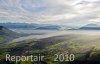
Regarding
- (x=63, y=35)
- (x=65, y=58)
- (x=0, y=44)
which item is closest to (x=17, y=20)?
(x=0, y=44)

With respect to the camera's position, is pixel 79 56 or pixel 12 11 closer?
pixel 79 56

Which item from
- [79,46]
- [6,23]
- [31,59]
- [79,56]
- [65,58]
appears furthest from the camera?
[6,23]

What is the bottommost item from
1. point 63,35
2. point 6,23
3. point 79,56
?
point 79,56

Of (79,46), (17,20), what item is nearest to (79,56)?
(79,46)

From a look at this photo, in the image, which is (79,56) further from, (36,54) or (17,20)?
(17,20)

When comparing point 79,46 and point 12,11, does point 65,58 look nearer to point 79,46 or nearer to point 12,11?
point 79,46

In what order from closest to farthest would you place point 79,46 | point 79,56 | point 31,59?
point 31,59, point 79,56, point 79,46

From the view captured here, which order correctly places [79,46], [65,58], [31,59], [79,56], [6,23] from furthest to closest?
[6,23] < [79,46] < [79,56] < [31,59] < [65,58]

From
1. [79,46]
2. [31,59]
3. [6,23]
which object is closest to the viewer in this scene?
[31,59]

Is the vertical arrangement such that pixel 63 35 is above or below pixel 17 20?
below
